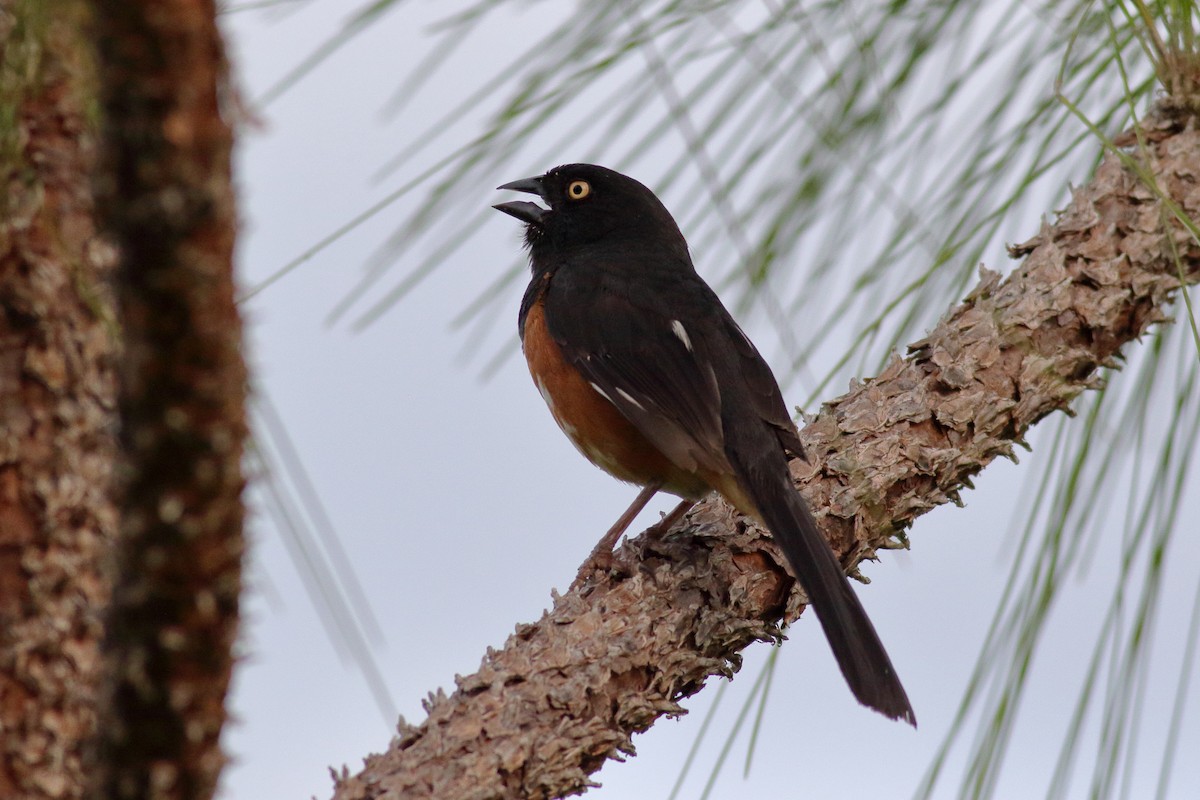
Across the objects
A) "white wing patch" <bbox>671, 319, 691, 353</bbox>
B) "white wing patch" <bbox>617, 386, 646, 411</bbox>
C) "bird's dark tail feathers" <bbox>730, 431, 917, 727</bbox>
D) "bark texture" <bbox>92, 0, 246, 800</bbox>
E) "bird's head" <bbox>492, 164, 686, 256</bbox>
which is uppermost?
"bird's head" <bbox>492, 164, 686, 256</bbox>

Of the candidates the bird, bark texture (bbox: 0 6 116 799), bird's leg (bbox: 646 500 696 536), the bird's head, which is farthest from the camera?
the bird's head

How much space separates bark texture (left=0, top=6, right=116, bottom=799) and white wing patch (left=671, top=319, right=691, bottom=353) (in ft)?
6.76

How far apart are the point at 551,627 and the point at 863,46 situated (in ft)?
3.99

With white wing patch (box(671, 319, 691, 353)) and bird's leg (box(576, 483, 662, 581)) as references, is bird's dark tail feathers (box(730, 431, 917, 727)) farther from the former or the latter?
white wing patch (box(671, 319, 691, 353))

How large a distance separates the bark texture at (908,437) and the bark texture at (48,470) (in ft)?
2.82

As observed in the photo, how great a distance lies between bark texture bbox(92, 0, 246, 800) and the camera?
877mm

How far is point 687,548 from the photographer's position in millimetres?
→ 2766

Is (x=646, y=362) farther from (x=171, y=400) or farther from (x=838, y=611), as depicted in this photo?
(x=171, y=400)

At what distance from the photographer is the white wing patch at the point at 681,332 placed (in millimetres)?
3378

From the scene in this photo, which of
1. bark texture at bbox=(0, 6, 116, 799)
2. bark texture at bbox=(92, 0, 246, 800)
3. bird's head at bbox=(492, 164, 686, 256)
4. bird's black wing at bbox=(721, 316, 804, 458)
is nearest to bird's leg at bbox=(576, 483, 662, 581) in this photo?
bird's black wing at bbox=(721, 316, 804, 458)

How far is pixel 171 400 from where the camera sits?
0.95m

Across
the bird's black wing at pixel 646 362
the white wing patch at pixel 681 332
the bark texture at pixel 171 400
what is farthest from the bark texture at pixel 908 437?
the bark texture at pixel 171 400

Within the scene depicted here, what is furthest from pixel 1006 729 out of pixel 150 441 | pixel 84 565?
pixel 150 441

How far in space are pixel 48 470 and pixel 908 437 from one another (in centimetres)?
182
